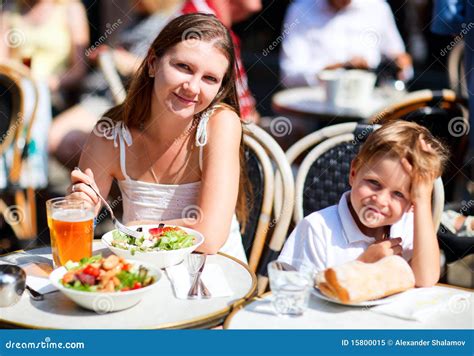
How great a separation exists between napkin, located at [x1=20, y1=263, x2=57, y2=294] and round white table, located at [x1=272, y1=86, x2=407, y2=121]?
6.84ft

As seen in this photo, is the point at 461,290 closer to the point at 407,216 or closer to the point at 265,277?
the point at 407,216

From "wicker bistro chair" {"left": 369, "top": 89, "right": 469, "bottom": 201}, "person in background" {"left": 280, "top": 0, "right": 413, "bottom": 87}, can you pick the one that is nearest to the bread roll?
"wicker bistro chair" {"left": 369, "top": 89, "right": 469, "bottom": 201}

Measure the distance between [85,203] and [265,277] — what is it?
0.83 meters

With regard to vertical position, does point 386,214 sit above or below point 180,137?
below

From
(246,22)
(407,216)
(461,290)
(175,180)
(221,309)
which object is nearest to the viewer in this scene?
(221,309)

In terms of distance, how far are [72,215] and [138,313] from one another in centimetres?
39

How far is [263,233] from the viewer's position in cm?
241
